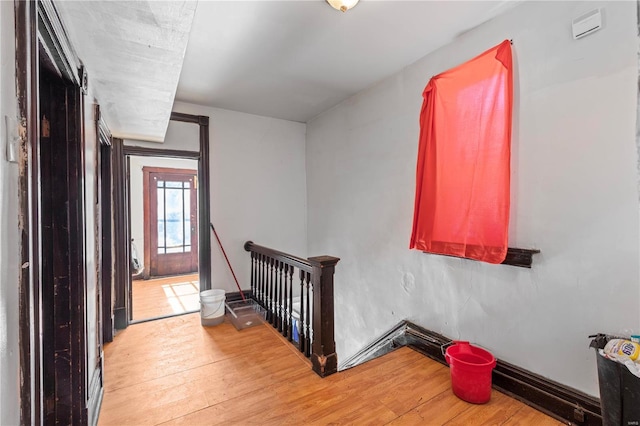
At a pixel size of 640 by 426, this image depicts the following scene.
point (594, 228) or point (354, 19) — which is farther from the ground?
point (354, 19)

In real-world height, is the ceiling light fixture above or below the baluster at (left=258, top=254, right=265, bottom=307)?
above

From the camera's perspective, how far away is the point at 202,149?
3.68 metres

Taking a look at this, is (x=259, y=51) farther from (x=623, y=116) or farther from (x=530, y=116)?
(x=623, y=116)

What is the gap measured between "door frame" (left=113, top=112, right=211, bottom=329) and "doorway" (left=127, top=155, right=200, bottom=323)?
1.96m

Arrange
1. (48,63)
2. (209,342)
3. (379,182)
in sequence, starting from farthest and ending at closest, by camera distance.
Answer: (379,182) → (209,342) → (48,63)

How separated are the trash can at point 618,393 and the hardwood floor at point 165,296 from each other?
155 inches

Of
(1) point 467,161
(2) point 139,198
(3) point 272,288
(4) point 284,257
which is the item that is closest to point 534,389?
(1) point 467,161

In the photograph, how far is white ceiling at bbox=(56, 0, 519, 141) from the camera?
4.58 ft

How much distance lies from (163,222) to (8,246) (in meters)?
6.04

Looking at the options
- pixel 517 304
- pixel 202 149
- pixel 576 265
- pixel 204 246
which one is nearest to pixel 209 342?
pixel 204 246

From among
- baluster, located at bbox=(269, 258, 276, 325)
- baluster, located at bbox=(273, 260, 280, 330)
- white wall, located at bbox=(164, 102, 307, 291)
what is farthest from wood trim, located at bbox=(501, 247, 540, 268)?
white wall, located at bbox=(164, 102, 307, 291)

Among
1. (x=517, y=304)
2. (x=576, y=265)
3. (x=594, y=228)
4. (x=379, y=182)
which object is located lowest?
(x=517, y=304)

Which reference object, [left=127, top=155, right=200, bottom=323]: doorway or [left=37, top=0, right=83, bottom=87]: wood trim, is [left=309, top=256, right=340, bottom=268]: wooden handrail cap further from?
[left=127, top=155, right=200, bottom=323]: doorway

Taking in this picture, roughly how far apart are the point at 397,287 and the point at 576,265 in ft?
4.71
